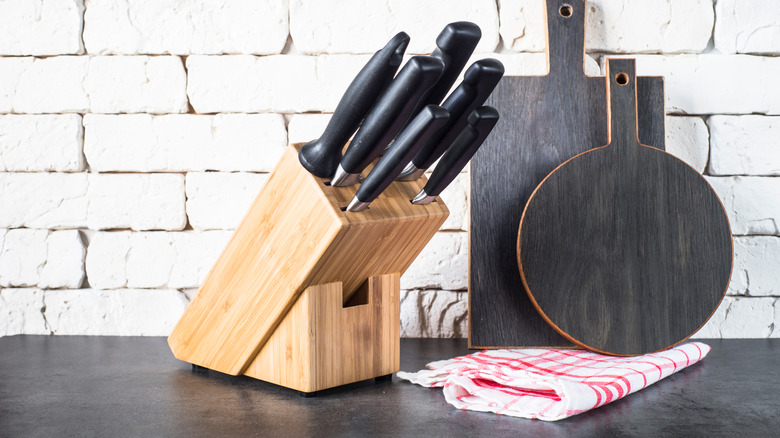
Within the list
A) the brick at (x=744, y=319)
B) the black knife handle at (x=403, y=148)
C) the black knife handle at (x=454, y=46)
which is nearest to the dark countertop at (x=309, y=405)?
the brick at (x=744, y=319)

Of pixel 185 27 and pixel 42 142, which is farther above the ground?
pixel 185 27

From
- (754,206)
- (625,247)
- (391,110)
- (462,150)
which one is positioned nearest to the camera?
(391,110)

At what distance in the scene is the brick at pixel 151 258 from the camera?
113 centimetres

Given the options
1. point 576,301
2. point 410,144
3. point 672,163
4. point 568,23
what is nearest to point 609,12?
point 568,23

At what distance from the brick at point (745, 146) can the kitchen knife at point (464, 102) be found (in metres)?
0.54

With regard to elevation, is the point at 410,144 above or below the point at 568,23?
below

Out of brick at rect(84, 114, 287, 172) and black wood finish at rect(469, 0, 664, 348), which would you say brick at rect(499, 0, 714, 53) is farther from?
brick at rect(84, 114, 287, 172)

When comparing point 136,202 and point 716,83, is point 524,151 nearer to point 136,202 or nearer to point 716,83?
point 716,83

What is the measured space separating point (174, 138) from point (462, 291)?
50cm

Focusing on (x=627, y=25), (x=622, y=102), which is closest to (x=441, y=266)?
(x=622, y=102)

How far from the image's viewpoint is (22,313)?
1.16 meters

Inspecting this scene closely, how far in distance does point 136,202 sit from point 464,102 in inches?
25.2

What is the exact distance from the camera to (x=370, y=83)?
65 centimetres

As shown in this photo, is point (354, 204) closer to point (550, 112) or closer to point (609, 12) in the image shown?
point (550, 112)
